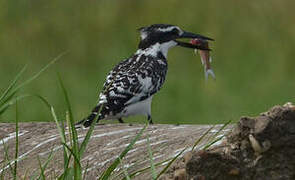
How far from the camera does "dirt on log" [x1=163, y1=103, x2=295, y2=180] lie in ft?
15.9

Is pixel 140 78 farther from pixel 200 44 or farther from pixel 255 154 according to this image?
pixel 255 154

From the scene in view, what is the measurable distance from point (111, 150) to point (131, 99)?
3289 mm

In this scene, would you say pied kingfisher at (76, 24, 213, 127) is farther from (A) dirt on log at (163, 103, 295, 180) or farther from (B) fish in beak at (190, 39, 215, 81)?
(A) dirt on log at (163, 103, 295, 180)

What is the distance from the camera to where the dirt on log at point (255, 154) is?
4.84m

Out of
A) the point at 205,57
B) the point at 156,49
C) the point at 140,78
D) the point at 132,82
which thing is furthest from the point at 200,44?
the point at 132,82

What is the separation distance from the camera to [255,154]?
4953 millimetres

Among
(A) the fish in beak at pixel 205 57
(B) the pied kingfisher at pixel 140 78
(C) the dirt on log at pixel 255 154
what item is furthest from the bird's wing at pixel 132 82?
(C) the dirt on log at pixel 255 154

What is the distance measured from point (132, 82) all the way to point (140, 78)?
0.19 metres

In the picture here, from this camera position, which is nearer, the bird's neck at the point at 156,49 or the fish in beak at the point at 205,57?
the fish in beak at the point at 205,57

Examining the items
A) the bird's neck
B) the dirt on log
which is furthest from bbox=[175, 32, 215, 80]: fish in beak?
the dirt on log

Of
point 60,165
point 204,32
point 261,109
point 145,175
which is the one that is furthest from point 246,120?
point 204,32

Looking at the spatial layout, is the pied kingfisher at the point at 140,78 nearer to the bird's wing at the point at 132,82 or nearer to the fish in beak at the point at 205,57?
the bird's wing at the point at 132,82

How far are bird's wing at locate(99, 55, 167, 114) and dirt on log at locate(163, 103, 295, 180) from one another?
436cm

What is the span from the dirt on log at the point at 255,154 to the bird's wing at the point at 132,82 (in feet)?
14.3
